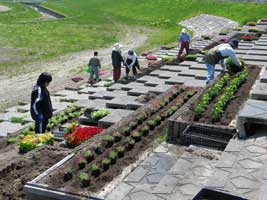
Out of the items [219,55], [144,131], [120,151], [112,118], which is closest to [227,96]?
[219,55]

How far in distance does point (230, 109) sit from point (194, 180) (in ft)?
11.4

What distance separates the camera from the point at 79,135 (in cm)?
910

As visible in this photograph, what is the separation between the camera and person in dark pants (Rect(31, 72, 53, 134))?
29.1ft

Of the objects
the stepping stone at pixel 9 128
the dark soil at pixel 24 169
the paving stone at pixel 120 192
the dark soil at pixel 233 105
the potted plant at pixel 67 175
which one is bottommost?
the stepping stone at pixel 9 128

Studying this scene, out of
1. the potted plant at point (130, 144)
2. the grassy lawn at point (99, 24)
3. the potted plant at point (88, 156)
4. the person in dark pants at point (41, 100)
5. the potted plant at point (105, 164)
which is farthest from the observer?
the grassy lawn at point (99, 24)

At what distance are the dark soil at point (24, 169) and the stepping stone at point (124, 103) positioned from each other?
12.6 feet

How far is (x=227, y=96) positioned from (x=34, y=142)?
4540mm

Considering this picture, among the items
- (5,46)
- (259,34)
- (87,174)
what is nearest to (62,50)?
(5,46)

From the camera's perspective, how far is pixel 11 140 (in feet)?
34.1

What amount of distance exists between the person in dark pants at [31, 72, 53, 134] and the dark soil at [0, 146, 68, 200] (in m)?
1.12

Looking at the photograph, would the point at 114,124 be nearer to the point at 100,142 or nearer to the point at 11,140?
the point at 100,142

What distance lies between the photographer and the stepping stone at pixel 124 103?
459 inches

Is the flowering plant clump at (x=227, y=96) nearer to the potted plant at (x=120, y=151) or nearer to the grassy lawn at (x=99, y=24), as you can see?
the potted plant at (x=120, y=151)

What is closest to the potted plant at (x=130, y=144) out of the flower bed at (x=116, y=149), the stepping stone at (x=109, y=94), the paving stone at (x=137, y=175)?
the flower bed at (x=116, y=149)
